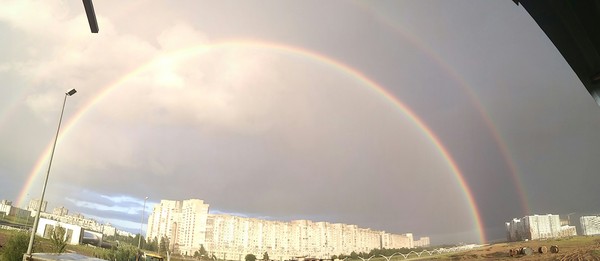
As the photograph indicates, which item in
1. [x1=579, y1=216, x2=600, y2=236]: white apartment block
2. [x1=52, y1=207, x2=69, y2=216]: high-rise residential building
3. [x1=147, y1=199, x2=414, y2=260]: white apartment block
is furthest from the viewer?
[x1=52, y1=207, x2=69, y2=216]: high-rise residential building

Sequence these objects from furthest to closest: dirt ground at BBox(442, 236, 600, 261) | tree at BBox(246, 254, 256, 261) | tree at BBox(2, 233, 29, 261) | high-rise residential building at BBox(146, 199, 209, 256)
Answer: high-rise residential building at BBox(146, 199, 209, 256)
tree at BBox(246, 254, 256, 261)
dirt ground at BBox(442, 236, 600, 261)
tree at BBox(2, 233, 29, 261)

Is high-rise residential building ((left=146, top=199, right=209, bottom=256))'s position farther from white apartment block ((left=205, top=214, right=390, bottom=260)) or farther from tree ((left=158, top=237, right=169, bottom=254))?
white apartment block ((left=205, top=214, right=390, bottom=260))

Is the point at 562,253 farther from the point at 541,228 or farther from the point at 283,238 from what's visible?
the point at 283,238

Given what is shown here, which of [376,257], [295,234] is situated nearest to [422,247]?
[376,257]

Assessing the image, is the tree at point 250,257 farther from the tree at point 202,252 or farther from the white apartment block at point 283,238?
the tree at point 202,252

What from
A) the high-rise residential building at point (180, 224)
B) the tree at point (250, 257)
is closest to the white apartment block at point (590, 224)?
the tree at point (250, 257)

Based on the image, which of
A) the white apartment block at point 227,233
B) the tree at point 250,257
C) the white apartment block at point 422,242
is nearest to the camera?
the tree at point 250,257

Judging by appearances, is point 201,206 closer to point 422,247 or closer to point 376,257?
point 376,257

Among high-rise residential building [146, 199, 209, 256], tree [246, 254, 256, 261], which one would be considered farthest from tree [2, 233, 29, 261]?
high-rise residential building [146, 199, 209, 256]

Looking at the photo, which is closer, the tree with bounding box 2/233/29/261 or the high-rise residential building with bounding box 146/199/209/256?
the tree with bounding box 2/233/29/261
